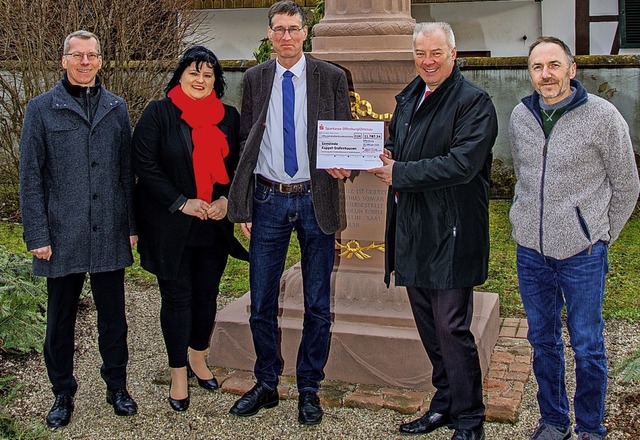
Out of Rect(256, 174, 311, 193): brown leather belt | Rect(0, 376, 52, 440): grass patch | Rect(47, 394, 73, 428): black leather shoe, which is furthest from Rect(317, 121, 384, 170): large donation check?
Rect(0, 376, 52, 440): grass patch

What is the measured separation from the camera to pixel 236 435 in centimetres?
425

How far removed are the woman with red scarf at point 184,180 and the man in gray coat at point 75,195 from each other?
135 millimetres

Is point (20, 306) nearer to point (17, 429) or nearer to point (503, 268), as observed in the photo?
point (17, 429)

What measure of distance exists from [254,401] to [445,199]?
1551 millimetres

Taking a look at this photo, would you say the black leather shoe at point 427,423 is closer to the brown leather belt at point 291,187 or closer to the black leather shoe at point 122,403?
the brown leather belt at point 291,187

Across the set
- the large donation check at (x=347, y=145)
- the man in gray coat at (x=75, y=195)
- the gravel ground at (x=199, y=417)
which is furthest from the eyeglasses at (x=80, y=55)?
the gravel ground at (x=199, y=417)

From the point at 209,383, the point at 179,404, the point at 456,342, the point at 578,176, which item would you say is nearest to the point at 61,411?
the point at 179,404

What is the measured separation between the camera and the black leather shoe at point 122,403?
446 centimetres

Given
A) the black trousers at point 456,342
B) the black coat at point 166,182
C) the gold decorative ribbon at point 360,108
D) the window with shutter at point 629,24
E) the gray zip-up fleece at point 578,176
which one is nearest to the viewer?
the gray zip-up fleece at point 578,176

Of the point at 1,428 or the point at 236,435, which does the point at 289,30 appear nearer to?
the point at 236,435

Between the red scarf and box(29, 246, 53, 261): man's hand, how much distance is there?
0.79 meters

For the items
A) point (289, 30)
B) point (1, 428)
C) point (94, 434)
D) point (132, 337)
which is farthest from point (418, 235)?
point (132, 337)

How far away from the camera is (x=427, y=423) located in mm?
4152

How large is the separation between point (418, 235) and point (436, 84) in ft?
2.27
